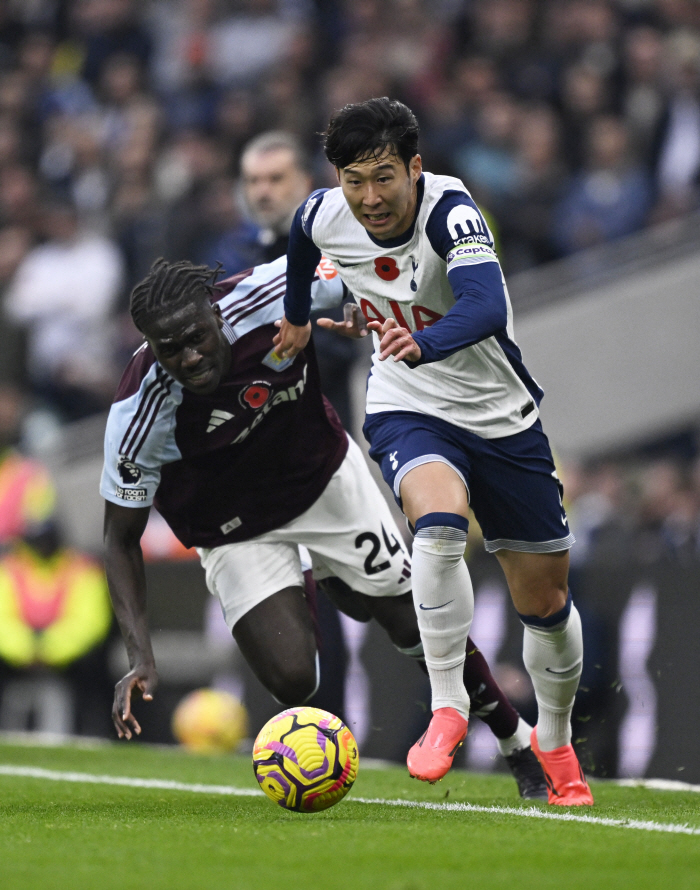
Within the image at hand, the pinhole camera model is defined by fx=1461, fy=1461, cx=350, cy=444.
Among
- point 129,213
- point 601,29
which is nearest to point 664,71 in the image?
point 601,29

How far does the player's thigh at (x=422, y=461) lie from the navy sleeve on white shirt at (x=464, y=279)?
470mm

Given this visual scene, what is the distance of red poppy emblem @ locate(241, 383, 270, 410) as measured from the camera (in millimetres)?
5215

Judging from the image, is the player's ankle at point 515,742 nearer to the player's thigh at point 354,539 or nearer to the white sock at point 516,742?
the white sock at point 516,742

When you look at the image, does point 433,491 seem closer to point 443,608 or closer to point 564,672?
point 443,608

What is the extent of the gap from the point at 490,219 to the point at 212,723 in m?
3.46

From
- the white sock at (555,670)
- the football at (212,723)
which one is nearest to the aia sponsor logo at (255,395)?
the white sock at (555,670)

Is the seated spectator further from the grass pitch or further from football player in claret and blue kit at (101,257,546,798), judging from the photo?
the grass pitch

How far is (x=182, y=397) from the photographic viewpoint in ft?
16.7

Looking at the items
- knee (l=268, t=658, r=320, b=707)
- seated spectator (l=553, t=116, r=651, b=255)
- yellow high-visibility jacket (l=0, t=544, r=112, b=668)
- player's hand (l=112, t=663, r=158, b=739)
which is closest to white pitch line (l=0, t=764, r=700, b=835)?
knee (l=268, t=658, r=320, b=707)

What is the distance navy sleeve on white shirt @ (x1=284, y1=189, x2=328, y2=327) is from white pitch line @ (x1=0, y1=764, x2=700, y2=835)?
171 cm

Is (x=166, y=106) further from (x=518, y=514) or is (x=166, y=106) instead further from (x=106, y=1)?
(x=518, y=514)

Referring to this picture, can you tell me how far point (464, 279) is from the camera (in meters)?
A: 4.28

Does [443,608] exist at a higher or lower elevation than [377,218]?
lower

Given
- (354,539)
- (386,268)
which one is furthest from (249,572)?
(386,268)
